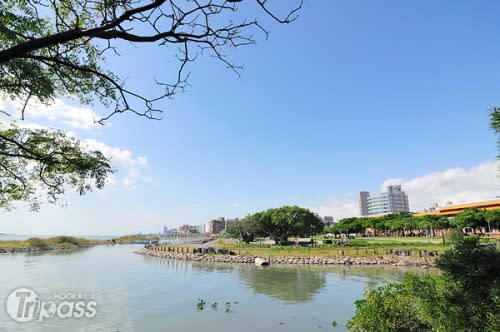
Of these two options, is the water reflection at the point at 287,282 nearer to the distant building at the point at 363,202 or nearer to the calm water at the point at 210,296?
the calm water at the point at 210,296

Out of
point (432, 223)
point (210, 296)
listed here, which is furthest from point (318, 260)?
point (432, 223)

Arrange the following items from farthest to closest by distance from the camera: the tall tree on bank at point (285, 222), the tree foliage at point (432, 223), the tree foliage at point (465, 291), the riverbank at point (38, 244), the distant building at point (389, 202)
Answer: the distant building at point (389, 202) < the riverbank at point (38, 244) < the tall tree on bank at point (285, 222) < the tree foliage at point (432, 223) < the tree foliage at point (465, 291)

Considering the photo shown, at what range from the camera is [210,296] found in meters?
18.3

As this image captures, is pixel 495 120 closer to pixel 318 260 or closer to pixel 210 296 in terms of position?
pixel 210 296

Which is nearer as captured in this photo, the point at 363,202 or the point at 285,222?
the point at 285,222

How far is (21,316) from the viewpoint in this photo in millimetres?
13867

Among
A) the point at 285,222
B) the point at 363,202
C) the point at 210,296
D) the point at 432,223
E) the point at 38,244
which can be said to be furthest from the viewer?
the point at 363,202

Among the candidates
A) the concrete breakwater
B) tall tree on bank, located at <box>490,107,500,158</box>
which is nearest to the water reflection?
the concrete breakwater

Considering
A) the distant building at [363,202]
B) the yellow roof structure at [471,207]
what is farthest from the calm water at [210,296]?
the distant building at [363,202]

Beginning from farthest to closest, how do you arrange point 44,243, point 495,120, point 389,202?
point 389,202 < point 44,243 < point 495,120

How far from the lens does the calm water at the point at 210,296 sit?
492 inches

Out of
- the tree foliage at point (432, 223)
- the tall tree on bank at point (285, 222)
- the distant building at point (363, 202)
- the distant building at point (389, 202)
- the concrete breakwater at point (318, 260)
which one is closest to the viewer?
the concrete breakwater at point (318, 260)

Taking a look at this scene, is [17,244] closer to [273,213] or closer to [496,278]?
[273,213]

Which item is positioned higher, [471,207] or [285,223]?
[471,207]
